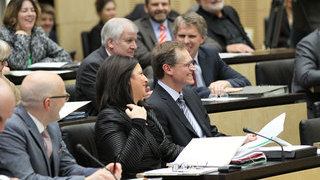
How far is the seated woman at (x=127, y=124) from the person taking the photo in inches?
157

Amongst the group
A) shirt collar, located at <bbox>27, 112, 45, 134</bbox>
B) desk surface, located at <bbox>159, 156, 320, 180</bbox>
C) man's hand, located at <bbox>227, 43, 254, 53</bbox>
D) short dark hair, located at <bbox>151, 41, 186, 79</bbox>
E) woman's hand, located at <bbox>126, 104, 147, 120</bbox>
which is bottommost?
man's hand, located at <bbox>227, 43, 254, 53</bbox>

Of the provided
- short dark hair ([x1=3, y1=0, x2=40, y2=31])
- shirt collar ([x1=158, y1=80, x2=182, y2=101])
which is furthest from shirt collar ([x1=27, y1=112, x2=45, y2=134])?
short dark hair ([x1=3, y1=0, x2=40, y2=31])

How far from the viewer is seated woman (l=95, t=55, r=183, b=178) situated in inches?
157

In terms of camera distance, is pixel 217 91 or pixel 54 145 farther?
pixel 217 91

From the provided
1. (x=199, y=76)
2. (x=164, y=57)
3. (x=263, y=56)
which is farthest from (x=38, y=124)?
(x=263, y=56)

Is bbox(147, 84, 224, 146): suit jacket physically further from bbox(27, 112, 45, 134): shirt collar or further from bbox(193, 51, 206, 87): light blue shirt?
bbox(193, 51, 206, 87): light blue shirt

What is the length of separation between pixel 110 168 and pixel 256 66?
3.00m

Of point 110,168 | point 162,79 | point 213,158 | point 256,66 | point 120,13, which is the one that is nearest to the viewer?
point 110,168

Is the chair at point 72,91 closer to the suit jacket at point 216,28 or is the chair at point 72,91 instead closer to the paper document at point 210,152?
the paper document at point 210,152

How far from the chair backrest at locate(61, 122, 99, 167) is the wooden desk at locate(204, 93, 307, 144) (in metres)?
1.13

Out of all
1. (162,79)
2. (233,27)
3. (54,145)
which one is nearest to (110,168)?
(54,145)

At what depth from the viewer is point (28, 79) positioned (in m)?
3.57

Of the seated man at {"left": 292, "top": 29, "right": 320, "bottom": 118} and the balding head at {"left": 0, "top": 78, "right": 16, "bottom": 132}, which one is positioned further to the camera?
the seated man at {"left": 292, "top": 29, "right": 320, "bottom": 118}

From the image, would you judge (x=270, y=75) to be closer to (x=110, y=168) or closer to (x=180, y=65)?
(x=180, y=65)
